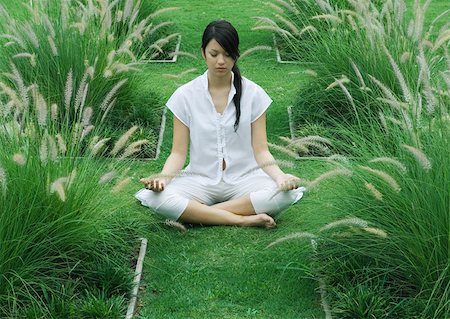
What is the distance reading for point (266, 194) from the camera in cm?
634

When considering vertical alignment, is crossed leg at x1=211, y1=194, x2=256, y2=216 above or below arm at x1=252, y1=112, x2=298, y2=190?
below

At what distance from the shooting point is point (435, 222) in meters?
4.95

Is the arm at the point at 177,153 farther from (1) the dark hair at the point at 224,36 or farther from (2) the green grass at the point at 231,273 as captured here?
(1) the dark hair at the point at 224,36

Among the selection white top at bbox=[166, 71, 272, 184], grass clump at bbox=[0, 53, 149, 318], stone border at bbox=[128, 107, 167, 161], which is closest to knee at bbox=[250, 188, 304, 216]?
white top at bbox=[166, 71, 272, 184]

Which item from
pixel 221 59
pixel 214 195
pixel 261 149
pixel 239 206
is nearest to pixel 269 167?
pixel 261 149

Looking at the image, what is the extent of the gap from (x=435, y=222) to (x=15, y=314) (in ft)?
6.42

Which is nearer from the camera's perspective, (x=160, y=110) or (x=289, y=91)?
(x=160, y=110)

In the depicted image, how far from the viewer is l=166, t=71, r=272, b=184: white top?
645 cm

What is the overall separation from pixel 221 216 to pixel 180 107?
2.30 ft

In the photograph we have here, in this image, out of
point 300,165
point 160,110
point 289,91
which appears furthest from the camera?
point 289,91

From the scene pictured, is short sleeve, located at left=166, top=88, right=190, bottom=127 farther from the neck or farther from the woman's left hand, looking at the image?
the woman's left hand

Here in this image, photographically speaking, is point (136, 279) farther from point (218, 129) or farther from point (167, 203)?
point (218, 129)

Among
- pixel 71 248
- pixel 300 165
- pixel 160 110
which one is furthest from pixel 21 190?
pixel 160 110

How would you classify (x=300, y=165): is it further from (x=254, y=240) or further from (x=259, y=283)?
(x=259, y=283)
